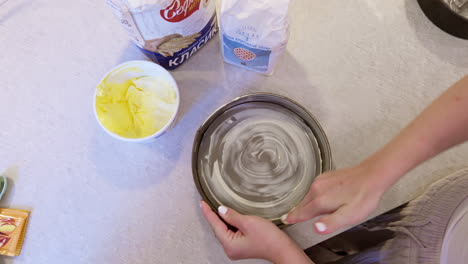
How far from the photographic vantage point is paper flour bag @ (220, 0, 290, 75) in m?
0.49

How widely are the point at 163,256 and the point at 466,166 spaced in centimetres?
64

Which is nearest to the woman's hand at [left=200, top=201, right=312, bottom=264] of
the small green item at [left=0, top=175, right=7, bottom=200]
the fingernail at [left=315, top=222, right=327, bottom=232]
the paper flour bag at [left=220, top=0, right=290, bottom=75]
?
the fingernail at [left=315, top=222, right=327, bottom=232]

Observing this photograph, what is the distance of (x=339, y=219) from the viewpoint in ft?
1.42

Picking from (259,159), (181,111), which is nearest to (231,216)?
(259,159)

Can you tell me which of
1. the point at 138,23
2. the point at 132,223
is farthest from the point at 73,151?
the point at 138,23

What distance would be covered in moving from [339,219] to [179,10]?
41 cm

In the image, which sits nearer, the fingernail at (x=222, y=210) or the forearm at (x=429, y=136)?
the forearm at (x=429, y=136)

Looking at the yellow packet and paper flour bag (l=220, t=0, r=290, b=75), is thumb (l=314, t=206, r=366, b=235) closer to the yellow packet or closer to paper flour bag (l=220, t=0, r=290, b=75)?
paper flour bag (l=220, t=0, r=290, b=75)

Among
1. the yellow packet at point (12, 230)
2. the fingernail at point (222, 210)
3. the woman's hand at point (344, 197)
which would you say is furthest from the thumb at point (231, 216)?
the yellow packet at point (12, 230)

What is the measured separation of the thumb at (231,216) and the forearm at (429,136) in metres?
0.25

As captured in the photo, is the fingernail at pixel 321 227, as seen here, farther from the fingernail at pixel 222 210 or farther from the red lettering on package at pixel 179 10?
the red lettering on package at pixel 179 10

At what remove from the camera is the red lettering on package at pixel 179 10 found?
505mm

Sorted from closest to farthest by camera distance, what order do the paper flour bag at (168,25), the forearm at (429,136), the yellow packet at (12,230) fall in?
the forearm at (429,136)
the paper flour bag at (168,25)
the yellow packet at (12,230)

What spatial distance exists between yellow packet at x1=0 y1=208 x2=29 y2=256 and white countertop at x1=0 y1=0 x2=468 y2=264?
15 millimetres
